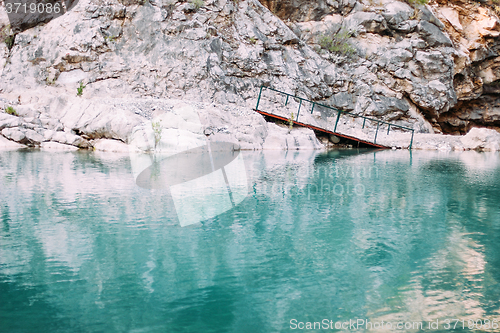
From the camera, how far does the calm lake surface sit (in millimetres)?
3447

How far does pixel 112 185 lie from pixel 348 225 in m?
4.93

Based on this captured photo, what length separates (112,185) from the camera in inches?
344

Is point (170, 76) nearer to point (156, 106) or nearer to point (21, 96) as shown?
point (156, 106)

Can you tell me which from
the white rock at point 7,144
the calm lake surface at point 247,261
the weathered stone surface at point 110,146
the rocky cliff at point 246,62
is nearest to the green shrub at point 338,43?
the rocky cliff at point 246,62

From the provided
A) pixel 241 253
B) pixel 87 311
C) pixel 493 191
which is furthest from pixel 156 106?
pixel 87 311

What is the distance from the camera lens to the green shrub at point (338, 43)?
2738cm

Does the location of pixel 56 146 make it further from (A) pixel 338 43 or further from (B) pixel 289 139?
(A) pixel 338 43

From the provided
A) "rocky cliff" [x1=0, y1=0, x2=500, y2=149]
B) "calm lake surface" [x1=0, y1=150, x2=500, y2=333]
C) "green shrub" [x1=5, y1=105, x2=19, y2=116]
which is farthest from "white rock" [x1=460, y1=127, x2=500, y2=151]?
"green shrub" [x1=5, y1=105, x2=19, y2=116]

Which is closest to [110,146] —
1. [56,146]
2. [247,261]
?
[56,146]

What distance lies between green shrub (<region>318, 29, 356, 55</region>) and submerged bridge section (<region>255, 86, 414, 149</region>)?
4440mm

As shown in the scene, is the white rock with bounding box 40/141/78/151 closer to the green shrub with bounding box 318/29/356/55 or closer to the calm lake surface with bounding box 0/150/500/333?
the calm lake surface with bounding box 0/150/500/333

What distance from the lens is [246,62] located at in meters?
23.5

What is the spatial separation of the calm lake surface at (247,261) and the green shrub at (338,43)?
20.3m

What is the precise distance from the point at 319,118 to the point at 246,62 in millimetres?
5161
